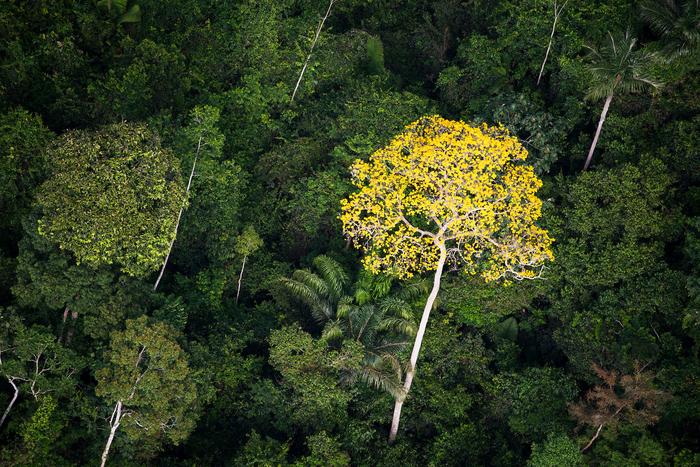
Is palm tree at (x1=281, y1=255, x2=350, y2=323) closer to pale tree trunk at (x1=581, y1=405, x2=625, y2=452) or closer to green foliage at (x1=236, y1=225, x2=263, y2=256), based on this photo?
green foliage at (x1=236, y1=225, x2=263, y2=256)

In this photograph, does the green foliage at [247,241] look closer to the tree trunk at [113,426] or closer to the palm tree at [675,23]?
the tree trunk at [113,426]

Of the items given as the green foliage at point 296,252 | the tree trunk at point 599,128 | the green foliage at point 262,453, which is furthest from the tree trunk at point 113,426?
the tree trunk at point 599,128

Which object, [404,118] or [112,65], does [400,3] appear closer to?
[404,118]

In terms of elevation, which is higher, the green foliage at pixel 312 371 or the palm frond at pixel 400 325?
the palm frond at pixel 400 325

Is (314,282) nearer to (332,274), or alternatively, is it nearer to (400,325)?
(332,274)

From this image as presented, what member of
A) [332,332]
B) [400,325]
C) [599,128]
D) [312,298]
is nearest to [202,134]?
[312,298]

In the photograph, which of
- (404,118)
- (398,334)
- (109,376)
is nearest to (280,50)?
(404,118)
